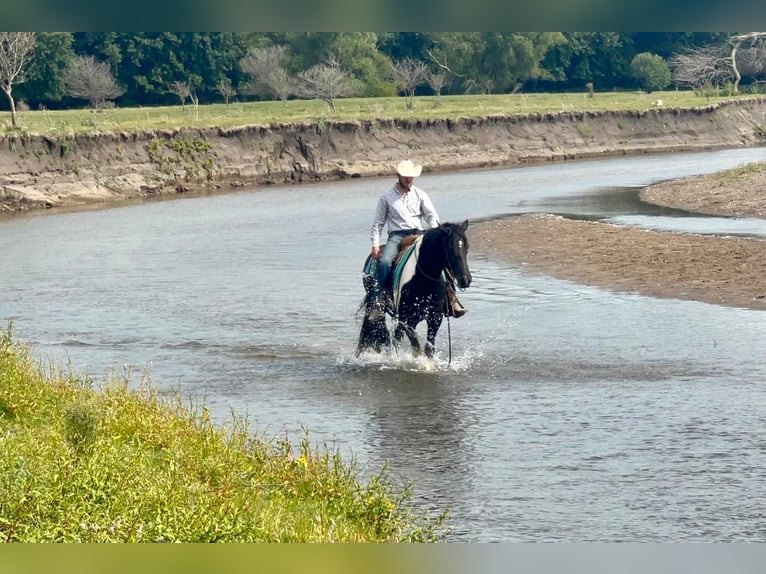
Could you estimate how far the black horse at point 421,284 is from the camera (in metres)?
14.3

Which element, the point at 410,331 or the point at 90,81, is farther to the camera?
the point at 90,81

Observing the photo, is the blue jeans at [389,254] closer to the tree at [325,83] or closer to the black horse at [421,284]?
the black horse at [421,284]

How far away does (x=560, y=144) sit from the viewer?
6600 cm

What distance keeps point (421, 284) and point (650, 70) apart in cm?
7506

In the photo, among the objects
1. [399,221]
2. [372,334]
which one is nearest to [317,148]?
[372,334]

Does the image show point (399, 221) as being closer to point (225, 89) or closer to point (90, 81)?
point (90, 81)

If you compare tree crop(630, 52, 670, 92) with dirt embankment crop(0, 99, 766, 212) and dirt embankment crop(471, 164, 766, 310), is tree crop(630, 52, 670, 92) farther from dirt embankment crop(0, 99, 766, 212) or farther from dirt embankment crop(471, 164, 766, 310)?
dirt embankment crop(471, 164, 766, 310)

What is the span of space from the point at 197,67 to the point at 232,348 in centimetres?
6137

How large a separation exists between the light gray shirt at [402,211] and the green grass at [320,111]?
118 ft

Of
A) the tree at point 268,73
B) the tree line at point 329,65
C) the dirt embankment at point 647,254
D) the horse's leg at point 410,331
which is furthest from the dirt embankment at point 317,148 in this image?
the horse's leg at point 410,331

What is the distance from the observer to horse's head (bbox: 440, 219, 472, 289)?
14273 mm

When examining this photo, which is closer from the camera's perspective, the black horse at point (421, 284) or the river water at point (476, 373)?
the river water at point (476, 373)

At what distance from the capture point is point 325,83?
7031 centimetres

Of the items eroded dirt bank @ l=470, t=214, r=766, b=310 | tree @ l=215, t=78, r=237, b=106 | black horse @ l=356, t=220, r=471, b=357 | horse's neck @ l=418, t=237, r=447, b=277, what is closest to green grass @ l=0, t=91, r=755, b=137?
tree @ l=215, t=78, r=237, b=106
